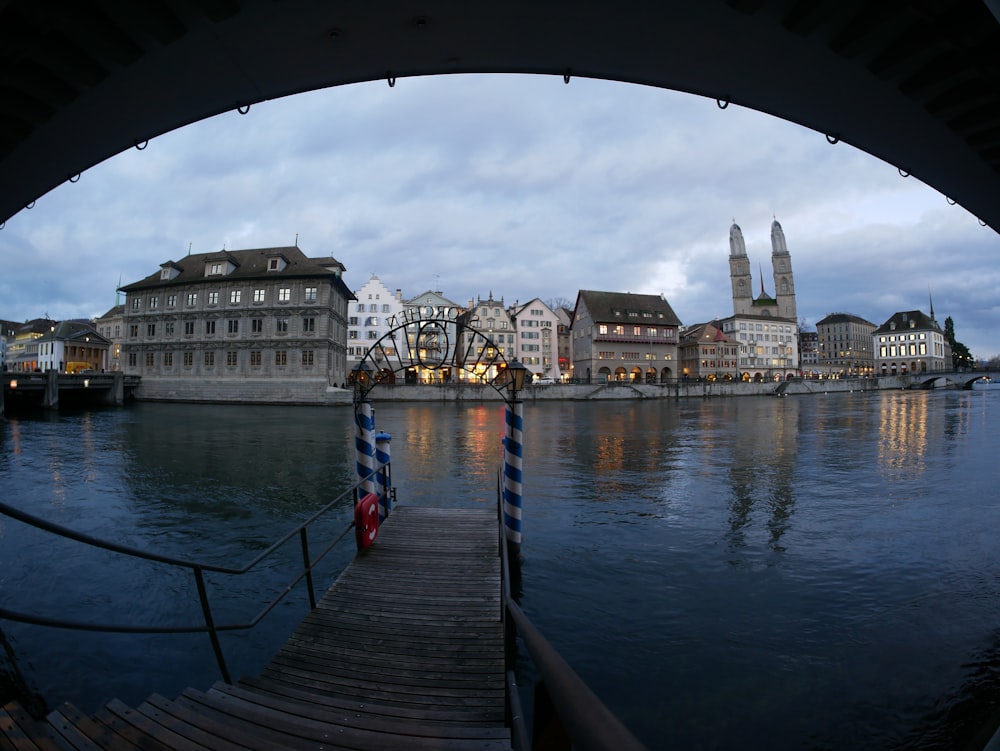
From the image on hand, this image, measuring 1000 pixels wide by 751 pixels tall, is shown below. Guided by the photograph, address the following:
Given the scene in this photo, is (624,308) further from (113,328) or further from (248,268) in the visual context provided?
(113,328)

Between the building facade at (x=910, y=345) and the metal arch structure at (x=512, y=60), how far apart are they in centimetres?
14792

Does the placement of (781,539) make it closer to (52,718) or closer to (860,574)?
(860,574)

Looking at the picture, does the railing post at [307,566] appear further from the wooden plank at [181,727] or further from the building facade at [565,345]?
the building facade at [565,345]

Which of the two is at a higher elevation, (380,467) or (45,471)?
(380,467)

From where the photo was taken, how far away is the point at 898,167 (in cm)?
525

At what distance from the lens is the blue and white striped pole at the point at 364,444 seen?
907 centimetres

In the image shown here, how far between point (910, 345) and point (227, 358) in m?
153

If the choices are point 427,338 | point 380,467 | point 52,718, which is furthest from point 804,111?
point 427,338

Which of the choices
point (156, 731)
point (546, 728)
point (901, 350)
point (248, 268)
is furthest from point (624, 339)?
point (901, 350)

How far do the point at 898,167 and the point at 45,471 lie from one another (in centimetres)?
2260

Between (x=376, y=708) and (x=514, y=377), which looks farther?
(x=514, y=377)

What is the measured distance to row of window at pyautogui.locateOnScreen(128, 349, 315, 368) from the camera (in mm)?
51562

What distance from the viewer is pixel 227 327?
53469 millimetres

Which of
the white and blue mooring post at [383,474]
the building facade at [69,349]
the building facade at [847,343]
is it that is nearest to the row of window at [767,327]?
the building facade at [847,343]
